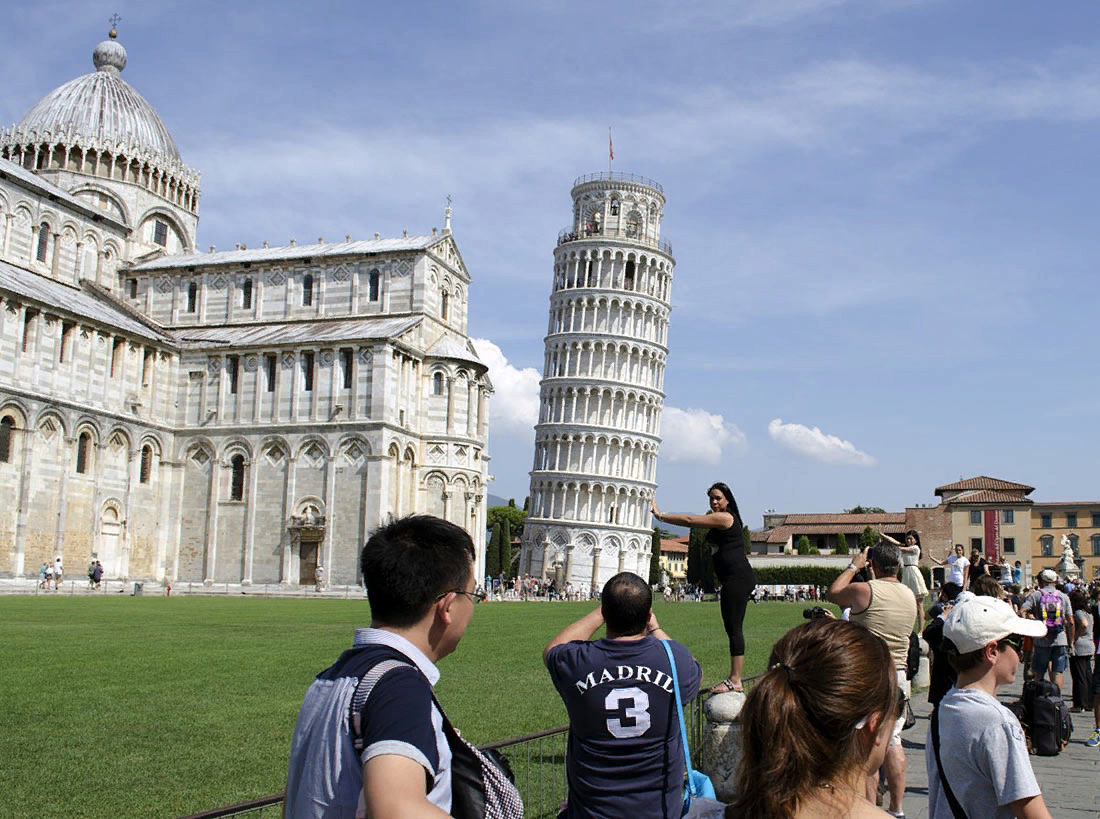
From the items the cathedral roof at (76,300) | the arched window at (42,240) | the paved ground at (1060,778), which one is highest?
the arched window at (42,240)

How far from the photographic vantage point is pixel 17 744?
967 centimetres

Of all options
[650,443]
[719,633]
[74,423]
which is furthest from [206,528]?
[650,443]

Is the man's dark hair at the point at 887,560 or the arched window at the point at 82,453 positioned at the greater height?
the arched window at the point at 82,453

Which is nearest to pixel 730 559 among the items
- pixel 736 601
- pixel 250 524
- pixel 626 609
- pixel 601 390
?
pixel 736 601

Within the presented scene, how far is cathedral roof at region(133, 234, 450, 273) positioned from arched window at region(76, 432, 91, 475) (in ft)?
39.9

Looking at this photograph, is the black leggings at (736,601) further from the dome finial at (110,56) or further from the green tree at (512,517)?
the green tree at (512,517)

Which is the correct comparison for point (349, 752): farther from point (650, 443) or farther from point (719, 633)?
point (650, 443)

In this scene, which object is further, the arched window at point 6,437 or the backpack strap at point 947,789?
the arched window at point 6,437

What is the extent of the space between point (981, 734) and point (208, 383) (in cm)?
5163

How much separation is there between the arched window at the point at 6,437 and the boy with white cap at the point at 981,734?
4498 cm

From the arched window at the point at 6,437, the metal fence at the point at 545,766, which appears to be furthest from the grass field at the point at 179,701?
the arched window at the point at 6,437

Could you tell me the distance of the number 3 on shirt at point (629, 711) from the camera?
193 inches

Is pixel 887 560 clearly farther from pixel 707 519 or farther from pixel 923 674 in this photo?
pixel 923 674

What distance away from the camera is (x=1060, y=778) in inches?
373
